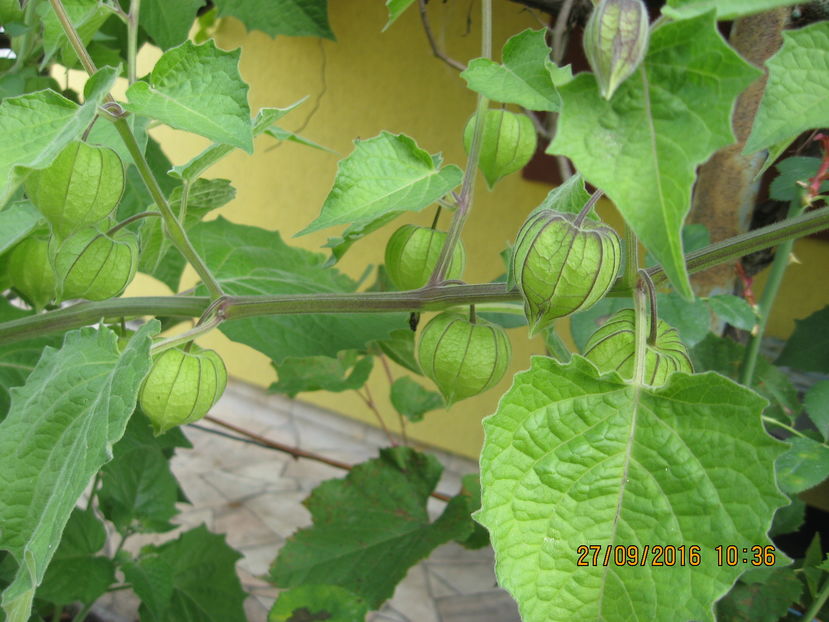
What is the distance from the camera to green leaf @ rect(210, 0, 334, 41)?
0.92 m

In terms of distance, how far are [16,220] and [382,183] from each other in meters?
0.32

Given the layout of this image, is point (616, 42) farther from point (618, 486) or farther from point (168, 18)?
point (168, 18)

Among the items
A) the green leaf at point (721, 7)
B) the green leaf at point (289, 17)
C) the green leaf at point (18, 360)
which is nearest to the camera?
the green leaf at point (721, 7)

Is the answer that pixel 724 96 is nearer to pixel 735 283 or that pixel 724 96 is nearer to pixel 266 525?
pixel 735 283

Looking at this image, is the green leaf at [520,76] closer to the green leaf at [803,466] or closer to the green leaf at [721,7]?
the green leaf at [721,7]

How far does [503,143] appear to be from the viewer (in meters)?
0.56

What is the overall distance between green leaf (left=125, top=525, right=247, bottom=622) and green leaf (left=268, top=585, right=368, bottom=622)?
21 centimetres

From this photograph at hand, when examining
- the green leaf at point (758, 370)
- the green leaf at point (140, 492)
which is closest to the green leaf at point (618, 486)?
the green leaf at point (758, 370)

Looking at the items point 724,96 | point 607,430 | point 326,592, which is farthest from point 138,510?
point 724,96

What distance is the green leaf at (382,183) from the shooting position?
0.41 metres

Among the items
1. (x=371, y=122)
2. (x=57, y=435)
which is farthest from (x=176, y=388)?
(x=371, y=122)
